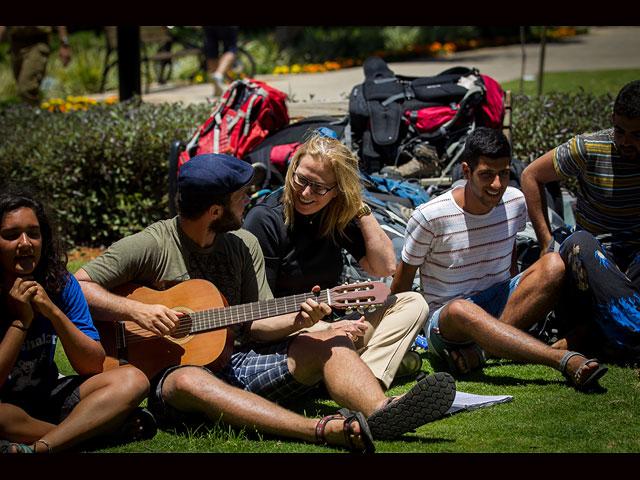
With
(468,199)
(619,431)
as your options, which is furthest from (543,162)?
(619,431)

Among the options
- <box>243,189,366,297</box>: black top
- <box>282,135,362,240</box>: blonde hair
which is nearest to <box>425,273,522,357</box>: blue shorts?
<box>243,189,366,297</box>: black top

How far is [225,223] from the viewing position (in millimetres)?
3689

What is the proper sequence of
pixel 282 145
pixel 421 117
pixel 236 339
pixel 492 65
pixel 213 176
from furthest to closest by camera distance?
pixel 492 65
pixel 421 117
pixel 282 145
pixel 236 339
pixel 213 176

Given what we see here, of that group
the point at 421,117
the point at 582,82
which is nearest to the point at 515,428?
the point at 421,117

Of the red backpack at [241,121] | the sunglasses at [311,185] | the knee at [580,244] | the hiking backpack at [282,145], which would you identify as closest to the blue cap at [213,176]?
the sunglasses at [311,185]

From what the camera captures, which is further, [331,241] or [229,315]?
[331,241]

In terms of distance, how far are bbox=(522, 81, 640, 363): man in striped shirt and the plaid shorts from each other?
172 centimetres

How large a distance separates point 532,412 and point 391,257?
1211 millimetres

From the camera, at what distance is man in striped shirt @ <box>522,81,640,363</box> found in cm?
403

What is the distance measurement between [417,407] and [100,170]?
4685 mm

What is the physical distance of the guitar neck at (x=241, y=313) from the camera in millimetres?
3535

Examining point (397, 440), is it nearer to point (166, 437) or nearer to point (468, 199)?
point (166, 437)

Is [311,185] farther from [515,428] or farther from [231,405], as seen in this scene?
[515,428]

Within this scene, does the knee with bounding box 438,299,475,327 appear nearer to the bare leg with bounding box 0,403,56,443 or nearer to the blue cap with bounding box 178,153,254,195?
the blue cap with bounding box 178,153,254,195
